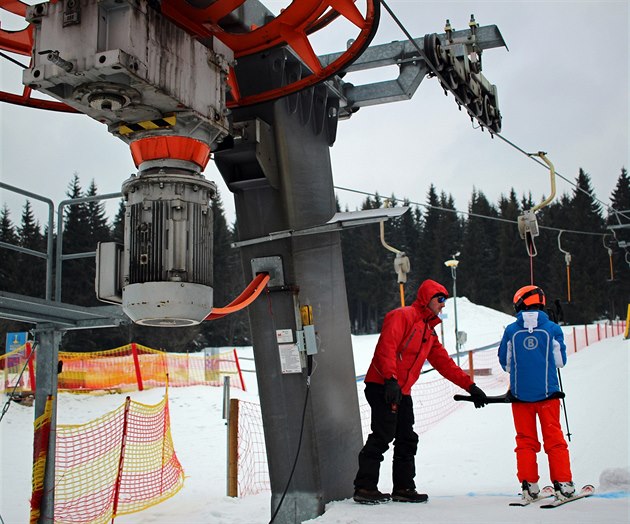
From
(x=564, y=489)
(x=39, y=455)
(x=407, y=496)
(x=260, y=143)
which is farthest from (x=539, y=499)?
(x=39, y=455)

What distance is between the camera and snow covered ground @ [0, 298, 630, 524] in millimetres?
4824

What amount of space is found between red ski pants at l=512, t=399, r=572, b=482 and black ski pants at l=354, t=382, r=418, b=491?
87cm

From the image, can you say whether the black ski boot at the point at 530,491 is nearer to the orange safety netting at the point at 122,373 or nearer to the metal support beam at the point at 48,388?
the metal support beam at the point at 48,388

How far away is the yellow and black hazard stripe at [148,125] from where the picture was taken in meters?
4.10

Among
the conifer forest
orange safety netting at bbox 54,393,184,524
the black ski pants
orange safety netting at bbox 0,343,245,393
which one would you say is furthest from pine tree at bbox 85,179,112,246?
the black ski pants

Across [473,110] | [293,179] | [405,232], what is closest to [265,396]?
[293,179]

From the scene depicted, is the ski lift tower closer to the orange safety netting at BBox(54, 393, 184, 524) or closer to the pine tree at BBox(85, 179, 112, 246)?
the orange safety netting at BBox(54, 393, 184, 524)

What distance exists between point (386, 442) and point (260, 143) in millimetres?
2659

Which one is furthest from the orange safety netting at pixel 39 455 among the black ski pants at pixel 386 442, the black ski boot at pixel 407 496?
the black ski boot at pixel 407 496

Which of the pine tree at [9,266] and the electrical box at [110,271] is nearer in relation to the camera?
the electrical box at [110,271]

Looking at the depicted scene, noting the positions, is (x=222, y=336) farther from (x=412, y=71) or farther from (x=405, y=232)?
(x=412, y=71)

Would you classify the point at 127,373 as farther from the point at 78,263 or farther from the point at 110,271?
the point at 78,263

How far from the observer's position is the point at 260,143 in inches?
211

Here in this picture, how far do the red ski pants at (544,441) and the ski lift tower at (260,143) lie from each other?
148cm
